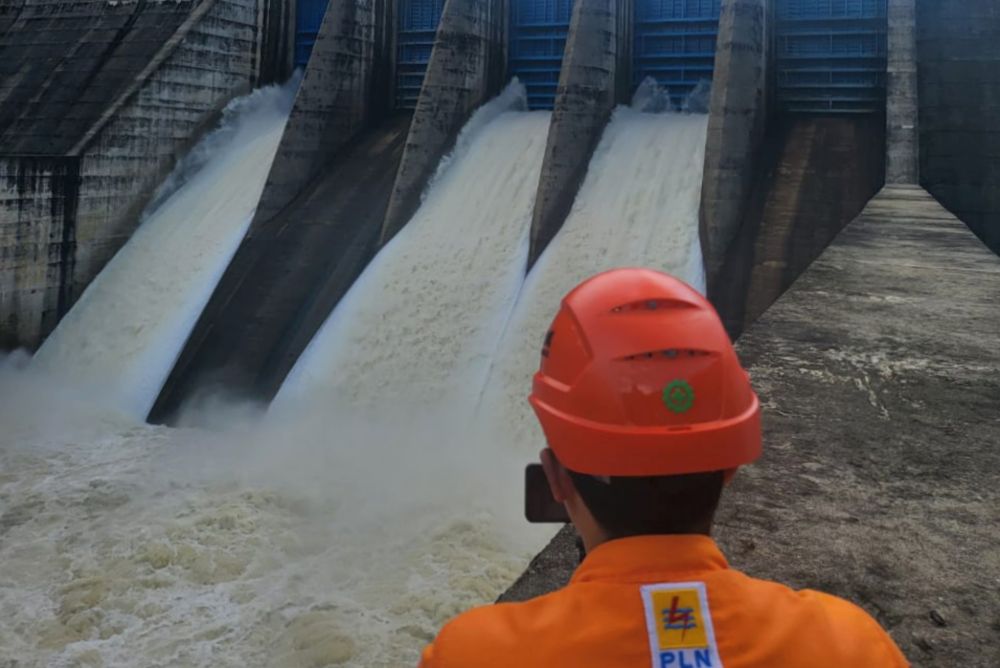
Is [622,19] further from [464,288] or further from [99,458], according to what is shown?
[99,458]

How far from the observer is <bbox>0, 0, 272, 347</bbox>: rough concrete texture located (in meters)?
11.7

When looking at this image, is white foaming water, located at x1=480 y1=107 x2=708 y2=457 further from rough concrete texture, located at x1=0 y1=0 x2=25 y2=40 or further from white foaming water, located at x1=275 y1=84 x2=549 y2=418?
rough concrete texture, located at x1=0 y1=0 x2=25 y2=40

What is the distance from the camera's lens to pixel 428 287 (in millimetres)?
10477

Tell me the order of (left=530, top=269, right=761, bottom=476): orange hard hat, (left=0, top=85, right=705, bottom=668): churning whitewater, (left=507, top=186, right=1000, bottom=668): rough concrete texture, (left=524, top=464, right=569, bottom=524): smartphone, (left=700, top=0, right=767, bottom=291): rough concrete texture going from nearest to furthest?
(left=530, top=269, right=761, bottom=476): orange hard hat
(left=524, top=464, right=569, bottom=524): smartphone
(left=507, top=186, right=1000, bottom=668): rough concrete texture
(left=0, top=85, right=705, bottom=668): churning whitewater
(left=700, top=0, right=767, bottom=291): rough concrete texture

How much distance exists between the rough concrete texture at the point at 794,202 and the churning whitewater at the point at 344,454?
743 millimetres

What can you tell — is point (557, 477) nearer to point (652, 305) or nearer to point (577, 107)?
point (652, 305)

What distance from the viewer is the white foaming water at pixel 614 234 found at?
30.3 feet

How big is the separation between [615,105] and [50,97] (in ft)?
30.2

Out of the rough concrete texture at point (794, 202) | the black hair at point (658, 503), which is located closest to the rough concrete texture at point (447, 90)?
the rough concrete texture at point (794, 202)

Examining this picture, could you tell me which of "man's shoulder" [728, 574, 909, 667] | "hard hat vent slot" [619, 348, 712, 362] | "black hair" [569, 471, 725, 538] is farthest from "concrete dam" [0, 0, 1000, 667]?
"hard hat vent slot" [619, 348, 712, 362]

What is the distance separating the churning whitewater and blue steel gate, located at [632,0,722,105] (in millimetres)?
773

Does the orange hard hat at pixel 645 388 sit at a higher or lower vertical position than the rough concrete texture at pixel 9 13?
lower

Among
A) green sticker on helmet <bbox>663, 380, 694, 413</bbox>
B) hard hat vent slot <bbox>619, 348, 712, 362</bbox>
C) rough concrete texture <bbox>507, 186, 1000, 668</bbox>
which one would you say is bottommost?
rough concrete texture <bbox>507, 186, 1000, 668</bbox>

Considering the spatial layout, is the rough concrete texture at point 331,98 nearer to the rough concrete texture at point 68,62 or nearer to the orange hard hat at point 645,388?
the rough concrete texture at point 68,62
